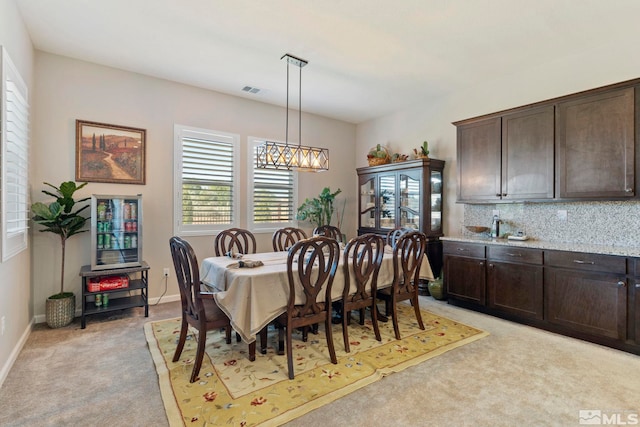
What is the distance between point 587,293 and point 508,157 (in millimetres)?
1637

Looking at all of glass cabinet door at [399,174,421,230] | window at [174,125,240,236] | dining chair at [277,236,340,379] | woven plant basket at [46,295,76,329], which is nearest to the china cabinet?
glass cabinet door at [399,174,421,230]

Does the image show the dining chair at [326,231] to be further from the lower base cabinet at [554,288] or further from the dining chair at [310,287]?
the dining chair at [310,287]

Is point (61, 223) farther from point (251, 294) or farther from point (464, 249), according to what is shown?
point (464, 249)

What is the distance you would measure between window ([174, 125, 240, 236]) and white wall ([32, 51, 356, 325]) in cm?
11

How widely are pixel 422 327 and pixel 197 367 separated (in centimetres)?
218

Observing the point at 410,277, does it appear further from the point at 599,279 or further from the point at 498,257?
the point at 599,279

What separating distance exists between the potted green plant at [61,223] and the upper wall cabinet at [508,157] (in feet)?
14.9

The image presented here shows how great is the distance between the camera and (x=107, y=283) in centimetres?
355

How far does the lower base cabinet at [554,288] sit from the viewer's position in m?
2.79

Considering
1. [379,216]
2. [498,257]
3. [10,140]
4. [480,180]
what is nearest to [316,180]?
[379,216]

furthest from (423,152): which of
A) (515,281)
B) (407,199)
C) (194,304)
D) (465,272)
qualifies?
(194,304)

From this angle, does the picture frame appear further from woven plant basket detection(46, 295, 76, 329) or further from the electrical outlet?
the electrical outlet

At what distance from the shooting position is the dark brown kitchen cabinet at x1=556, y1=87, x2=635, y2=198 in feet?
9.71

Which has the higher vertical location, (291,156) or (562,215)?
(291,156)
